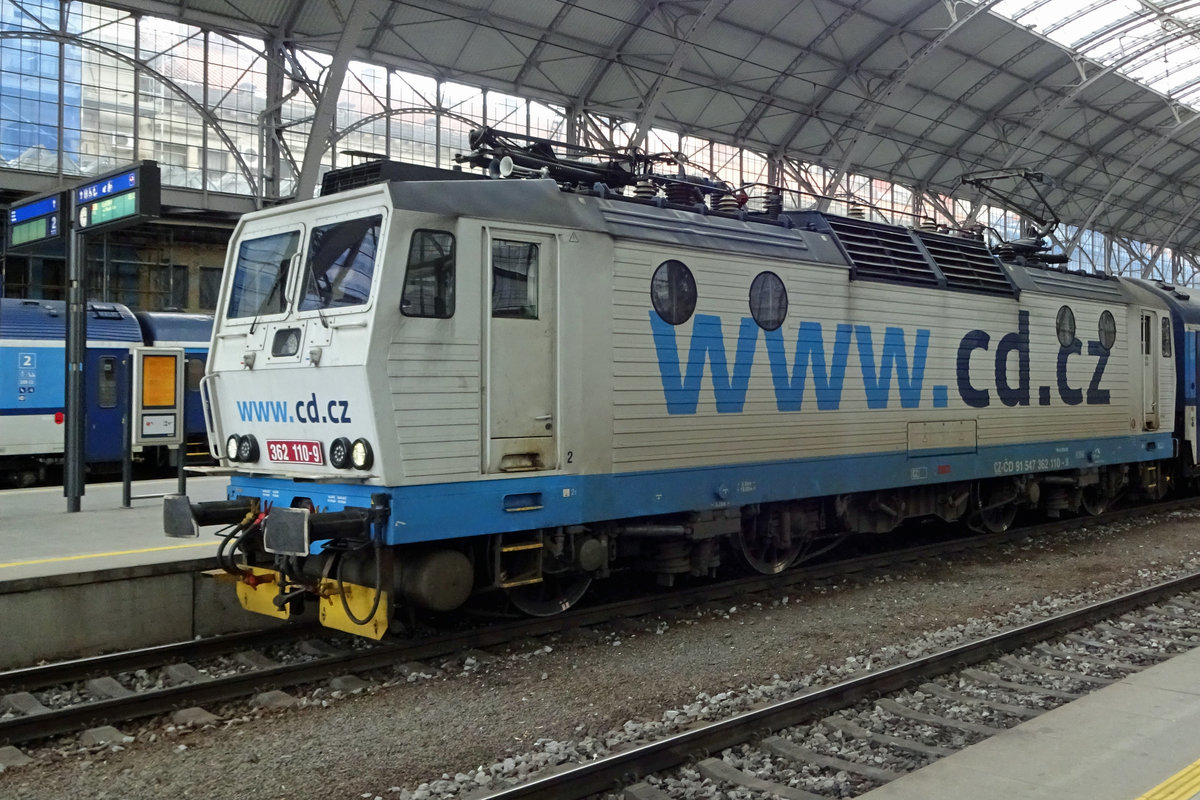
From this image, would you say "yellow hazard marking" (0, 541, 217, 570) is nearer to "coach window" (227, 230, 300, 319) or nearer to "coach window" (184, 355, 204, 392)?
"coach window" (227, 230, 300, 319)

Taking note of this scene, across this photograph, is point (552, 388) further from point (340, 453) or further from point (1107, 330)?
point (1107, 330)

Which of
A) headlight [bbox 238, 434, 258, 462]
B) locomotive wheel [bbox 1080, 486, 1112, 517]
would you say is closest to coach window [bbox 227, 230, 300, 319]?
headlight [bbox 238, 434, 258, 462]

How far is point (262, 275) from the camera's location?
313 inches

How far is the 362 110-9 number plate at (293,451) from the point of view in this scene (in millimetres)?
7273

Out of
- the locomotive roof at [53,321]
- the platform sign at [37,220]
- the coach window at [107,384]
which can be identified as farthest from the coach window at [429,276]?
the coach window at [107,384]

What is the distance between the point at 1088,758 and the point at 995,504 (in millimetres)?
8082

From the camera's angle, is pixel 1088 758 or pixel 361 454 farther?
pixel 361 454

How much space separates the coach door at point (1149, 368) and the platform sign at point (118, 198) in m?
13.7

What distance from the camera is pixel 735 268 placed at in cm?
904

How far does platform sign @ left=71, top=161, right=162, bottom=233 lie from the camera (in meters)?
10.7

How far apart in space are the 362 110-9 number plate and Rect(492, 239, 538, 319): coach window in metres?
1.64

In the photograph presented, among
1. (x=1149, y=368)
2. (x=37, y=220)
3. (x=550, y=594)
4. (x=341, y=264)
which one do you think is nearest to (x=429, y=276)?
(x=341, y=264)

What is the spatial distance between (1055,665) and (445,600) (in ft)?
15.1

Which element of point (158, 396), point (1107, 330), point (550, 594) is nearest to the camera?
point (550, 594)
